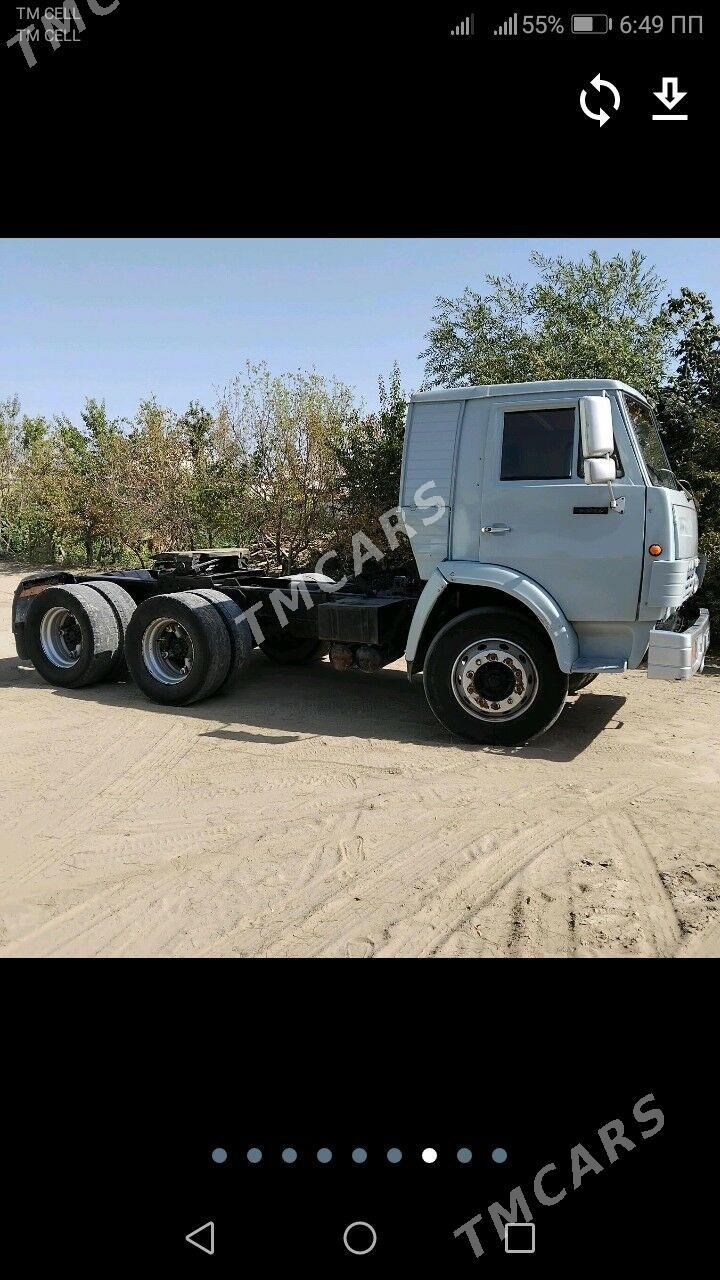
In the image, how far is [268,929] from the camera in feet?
13.2

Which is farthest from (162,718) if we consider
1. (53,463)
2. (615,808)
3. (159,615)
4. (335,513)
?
(53,463)

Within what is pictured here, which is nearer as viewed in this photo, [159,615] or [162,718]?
[162,718]

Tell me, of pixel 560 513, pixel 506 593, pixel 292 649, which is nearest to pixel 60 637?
pixel 292 649

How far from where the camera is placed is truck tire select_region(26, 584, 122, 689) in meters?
9.15

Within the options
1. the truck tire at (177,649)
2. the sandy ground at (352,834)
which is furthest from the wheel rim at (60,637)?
the sandy ground at (352,834)

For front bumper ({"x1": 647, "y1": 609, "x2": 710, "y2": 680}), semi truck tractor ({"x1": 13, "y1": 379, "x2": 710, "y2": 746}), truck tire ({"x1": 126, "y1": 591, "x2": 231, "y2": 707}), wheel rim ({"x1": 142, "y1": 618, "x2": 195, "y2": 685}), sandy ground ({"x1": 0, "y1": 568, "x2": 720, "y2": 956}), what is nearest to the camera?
sandy ground ({"x1": 0, "y1": 568, "x2": 720, "y2": 956})

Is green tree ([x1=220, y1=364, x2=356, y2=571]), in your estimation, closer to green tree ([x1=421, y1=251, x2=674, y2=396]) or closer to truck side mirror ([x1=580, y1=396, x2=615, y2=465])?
green tree ([x1=421, y1=251, x2=674, y2=396])

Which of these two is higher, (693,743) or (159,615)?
(159,615)

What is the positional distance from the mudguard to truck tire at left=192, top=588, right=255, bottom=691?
2.03 meters

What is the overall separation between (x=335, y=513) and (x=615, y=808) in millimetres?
11169

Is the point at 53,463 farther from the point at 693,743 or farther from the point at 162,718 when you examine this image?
the point at 693,743

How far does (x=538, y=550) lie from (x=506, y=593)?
1.42ft

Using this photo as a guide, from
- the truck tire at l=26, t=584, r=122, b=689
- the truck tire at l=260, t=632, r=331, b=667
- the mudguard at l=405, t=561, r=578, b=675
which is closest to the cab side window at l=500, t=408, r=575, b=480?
the mudguard at l=405, t=561, r=578, b=675

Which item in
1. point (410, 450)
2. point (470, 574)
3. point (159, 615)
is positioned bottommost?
point (159, 615)
